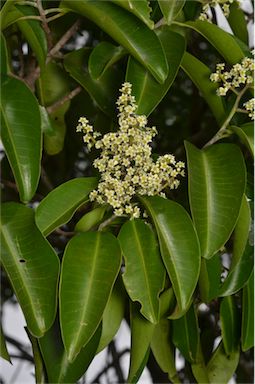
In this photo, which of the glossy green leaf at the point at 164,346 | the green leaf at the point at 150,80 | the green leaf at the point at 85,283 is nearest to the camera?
the green leaf at the point at 85,283

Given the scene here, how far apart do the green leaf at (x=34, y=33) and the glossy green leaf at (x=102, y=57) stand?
2.4 inches

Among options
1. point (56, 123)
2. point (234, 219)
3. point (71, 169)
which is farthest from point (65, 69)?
point (71, 169)

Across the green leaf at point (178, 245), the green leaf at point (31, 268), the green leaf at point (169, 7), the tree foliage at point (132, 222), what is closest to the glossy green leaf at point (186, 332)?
the tree foliage at point (132, 222)

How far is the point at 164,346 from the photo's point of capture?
0.96 metres

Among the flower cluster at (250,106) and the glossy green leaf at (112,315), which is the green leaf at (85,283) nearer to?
the glossy green leaf at (112,315)

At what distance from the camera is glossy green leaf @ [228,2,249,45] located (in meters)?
1.01

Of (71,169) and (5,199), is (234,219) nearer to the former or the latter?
(5,199)

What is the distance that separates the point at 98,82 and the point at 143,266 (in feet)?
0.87

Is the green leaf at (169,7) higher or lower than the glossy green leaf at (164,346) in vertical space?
higher

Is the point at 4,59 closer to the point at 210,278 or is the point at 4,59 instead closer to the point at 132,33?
the point at 132,33

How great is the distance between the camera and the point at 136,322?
828 mm

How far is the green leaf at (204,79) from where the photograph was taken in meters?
0.91

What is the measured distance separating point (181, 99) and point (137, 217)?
29.5 inches

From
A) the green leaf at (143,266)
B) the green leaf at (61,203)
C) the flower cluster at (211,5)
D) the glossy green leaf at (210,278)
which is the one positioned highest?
the flower cluster at (211,5)
